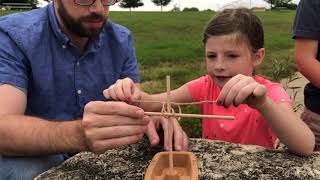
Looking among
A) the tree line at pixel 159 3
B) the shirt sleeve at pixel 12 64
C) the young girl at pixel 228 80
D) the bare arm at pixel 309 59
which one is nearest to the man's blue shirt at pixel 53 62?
the shirt sleeve at pixel 12 64

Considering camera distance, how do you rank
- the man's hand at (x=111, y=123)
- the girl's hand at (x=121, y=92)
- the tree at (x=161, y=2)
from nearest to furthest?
the man's hand at (x=111, y=123) < the girl's hand at (x=121, y=92) < the tree at (x=161, y=2)

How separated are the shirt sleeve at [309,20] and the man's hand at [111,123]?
1.57 m

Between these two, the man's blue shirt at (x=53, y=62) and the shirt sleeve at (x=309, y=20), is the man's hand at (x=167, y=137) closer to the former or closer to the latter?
the man's blue shirt at (x=53, y=62)

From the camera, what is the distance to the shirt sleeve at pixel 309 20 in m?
3.25

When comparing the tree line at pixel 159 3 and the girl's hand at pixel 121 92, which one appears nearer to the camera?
the girl's hand at pixel 121 92

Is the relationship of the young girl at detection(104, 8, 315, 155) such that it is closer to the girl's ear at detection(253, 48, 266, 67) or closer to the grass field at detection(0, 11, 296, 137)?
the girl's ear at detection(253, 48, 266, 67)

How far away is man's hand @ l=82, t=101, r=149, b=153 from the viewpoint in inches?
84.3

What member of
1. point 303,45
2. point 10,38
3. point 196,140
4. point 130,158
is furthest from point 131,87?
point 303,45

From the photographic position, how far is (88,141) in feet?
7.35

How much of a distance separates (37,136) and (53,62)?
944 millimetres

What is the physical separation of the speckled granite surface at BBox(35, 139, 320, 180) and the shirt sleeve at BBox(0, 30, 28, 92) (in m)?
0.70

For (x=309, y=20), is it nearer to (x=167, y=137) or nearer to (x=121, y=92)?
(x=167, y=137)

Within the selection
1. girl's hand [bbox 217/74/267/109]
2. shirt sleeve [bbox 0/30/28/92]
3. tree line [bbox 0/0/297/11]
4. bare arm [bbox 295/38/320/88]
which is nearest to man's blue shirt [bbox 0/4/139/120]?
shirt sleeve [bbox 0/30/28/92]

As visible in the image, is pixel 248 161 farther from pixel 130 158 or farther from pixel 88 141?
pixel 88 141
